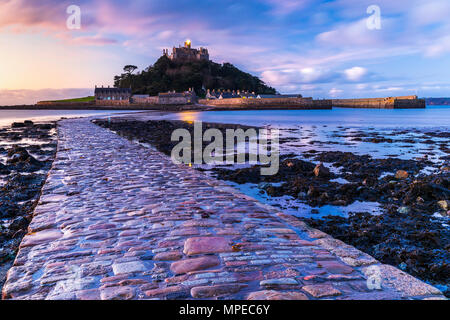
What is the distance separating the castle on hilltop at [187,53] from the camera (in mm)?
A: 141375

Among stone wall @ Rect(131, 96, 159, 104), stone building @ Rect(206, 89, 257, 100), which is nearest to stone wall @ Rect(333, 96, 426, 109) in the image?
stone building @ Rect(206, 89, 257, 100)

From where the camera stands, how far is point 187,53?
5630 inches

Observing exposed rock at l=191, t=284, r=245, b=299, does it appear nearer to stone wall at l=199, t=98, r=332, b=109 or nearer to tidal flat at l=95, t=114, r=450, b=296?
tidal flat at l=95, t=114, r=450, b=296

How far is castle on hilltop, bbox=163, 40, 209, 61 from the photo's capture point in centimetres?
14138

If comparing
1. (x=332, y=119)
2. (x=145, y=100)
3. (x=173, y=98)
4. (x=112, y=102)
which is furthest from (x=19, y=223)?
(x=112, y=102)

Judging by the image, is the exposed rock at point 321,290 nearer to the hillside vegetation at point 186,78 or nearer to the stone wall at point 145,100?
the stone wall at point 145,100

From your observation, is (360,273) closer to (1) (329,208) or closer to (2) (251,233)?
(2) (251,233)

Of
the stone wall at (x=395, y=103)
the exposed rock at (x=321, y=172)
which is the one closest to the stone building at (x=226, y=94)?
the stone wall at (x=395, y=103)

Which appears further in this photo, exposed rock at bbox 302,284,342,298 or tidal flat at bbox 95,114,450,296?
tidal flat at bbox 95,114,450,296

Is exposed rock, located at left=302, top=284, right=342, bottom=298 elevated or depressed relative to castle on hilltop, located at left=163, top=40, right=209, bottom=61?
depressed

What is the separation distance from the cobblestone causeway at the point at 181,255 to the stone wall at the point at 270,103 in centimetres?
10466

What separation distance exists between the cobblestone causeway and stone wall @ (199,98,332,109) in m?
105

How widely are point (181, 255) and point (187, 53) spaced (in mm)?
148561

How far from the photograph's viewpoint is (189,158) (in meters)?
12.9
